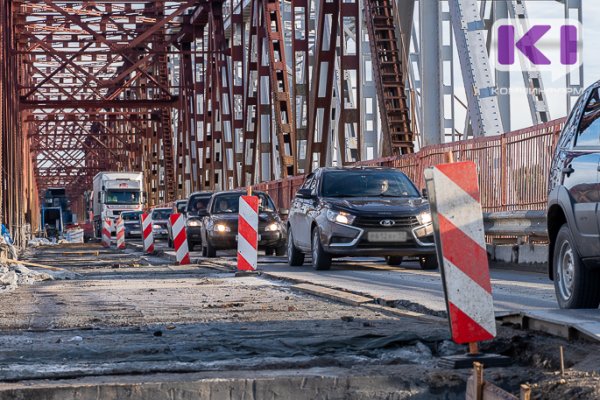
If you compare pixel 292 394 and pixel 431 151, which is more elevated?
pixel 431 151

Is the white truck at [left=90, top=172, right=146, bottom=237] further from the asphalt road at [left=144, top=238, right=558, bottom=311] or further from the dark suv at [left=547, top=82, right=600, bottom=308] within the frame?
the dark suv at [left=547, top=82, right=600, bottom=308]

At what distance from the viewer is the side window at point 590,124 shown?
9.18 metres

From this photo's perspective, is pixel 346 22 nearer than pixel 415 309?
No

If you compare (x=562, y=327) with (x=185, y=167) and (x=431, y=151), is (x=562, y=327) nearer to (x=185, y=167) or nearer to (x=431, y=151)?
(x=431, y=151)

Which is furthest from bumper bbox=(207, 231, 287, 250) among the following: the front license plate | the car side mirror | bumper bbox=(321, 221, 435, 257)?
the front license plate

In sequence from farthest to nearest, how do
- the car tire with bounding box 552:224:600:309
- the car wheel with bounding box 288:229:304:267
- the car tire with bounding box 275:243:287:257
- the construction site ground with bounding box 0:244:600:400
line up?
the car tire with bounding box 275:243:287:257 < the car wheel with bounding box 288:229:304:267 < the car tire with bounding box 552:224:600:309 < the construction site ground with bounding box 0:244:600:400

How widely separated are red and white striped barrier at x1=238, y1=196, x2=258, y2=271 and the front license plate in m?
1.71

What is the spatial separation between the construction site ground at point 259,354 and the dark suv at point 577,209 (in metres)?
1.05

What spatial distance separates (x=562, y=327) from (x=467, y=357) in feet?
2.32

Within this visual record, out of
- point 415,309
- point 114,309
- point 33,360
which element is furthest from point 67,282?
point 33,360

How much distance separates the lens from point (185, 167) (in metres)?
63.7

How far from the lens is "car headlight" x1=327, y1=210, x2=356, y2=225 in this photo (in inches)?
730

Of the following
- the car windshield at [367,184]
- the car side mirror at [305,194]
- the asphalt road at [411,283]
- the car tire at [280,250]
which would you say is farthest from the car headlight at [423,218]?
the car tire at [280,250]

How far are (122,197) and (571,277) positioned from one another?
5667 cm
